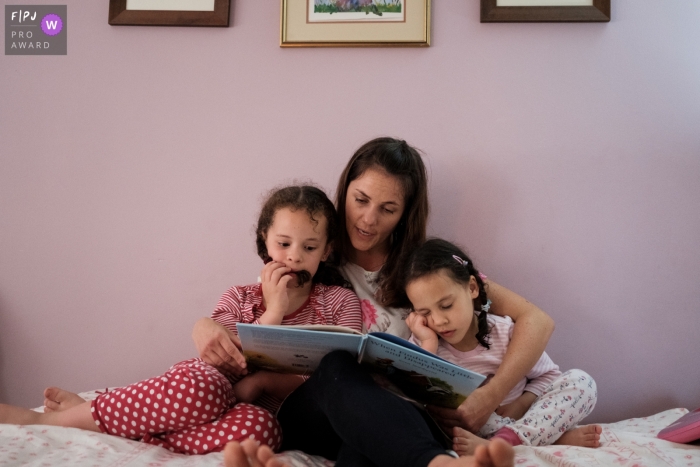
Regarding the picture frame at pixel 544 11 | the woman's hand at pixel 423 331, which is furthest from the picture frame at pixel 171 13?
the woman's hand at pixel 423 331

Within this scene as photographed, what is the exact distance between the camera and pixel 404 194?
57.7 inches

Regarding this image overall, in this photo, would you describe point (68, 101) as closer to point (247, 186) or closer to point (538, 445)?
point (247, 186)

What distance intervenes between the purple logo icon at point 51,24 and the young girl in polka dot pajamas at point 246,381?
932 mm

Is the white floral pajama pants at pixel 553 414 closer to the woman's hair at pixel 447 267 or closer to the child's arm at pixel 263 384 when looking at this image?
the woman's hair at pixel 447 267

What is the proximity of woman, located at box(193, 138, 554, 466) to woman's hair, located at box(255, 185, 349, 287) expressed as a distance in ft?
0.23

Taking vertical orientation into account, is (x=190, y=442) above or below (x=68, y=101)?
below

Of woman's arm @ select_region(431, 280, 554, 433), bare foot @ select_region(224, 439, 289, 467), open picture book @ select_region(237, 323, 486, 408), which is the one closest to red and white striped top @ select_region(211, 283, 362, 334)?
open picture book @ select_region(237, 323, 486, 408)

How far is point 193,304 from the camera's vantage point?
1.72m

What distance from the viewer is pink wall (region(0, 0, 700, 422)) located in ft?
5.43

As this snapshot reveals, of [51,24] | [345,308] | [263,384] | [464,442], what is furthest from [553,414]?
[51,24]

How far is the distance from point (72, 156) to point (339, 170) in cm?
81

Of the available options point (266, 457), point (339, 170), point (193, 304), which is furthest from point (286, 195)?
point (266, 457)

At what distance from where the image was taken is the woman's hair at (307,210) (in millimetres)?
1363

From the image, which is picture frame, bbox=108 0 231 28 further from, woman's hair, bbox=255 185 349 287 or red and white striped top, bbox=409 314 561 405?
red and white striped top, bbox=409 314 561 405
